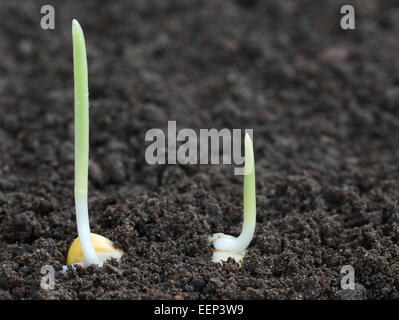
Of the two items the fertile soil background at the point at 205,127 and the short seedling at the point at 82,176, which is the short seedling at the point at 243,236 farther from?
the short seedling at the point at 82,176

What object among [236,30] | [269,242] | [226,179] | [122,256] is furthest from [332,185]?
[236,30]

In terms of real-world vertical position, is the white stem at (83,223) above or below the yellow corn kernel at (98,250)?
above

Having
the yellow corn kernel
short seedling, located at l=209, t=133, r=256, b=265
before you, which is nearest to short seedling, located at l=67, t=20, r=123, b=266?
the yellow corn kernel

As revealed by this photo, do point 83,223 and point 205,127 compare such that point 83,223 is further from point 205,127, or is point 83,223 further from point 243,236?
point 205,127

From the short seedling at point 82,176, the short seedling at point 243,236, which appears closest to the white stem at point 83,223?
the short seedling at point 82,176

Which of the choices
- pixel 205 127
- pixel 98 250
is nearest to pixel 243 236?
pixel 98 250

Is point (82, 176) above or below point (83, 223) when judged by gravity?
above

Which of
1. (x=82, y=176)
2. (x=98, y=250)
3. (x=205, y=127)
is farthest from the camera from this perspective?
(x=205, y=127)

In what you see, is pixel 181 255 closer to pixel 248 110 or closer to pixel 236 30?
pixel 248 110
